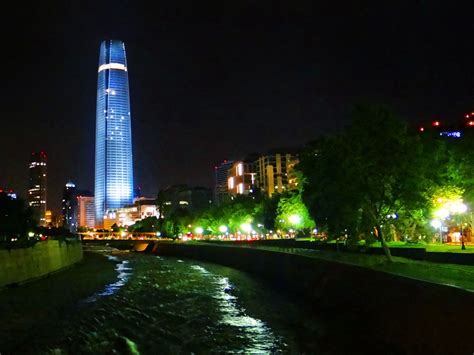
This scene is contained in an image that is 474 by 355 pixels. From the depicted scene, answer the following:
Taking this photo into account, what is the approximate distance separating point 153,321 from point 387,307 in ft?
36.2

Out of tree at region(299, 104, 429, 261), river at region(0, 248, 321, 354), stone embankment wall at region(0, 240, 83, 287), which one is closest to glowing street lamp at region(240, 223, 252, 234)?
stone embankment wall at region(0, 240, 83, 287)

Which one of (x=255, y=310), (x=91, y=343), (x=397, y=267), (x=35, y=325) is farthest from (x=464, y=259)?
(x=35, y=325)

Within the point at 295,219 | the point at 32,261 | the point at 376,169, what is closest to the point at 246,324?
the point at 376,169

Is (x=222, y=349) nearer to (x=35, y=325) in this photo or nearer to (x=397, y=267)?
(x=35, y=325)

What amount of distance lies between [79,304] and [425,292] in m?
21.0

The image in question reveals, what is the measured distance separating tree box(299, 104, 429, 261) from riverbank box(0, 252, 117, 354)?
17.3m

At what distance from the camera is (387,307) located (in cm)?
1831

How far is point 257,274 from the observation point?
49500 mm

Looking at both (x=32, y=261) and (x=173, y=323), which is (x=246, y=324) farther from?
(x=32, y=261)

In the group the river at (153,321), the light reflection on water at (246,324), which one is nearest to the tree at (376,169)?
the river at (153,321)

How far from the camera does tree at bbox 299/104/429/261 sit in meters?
29.4

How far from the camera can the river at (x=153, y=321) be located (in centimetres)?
1828

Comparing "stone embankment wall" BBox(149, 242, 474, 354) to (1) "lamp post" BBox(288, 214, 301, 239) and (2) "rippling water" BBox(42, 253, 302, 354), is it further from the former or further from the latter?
(1) "lamp post" BBox(288, 214, 301, 239)

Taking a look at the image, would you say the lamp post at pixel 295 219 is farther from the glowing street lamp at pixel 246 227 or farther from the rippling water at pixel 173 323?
the glowing street lamp at pixel 246 227
